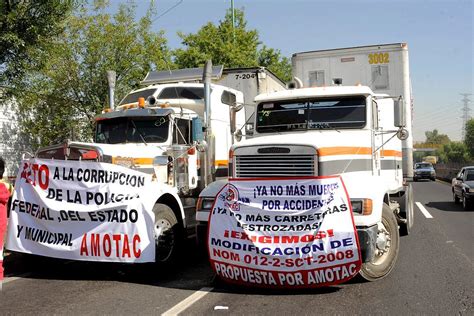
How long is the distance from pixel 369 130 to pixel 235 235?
291 cm

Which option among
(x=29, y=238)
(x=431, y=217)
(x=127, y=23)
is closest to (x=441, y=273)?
Answer: (x=29, y=238)

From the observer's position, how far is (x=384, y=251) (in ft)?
22.7

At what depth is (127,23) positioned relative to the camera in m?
19.4

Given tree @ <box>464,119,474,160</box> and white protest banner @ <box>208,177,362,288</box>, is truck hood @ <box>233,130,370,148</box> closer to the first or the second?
white protest banner @ <box>208,177,362,288</box>

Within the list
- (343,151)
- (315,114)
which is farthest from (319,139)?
(315,114)

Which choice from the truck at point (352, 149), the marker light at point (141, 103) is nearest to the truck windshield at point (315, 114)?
the truck at point (352, 149)

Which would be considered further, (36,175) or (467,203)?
(467,203)

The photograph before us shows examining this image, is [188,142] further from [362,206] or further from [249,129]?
[362,206]

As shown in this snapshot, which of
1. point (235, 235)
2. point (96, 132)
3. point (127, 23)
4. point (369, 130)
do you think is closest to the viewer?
point (235, 235)

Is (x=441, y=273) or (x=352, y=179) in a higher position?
(x=352, y=179)

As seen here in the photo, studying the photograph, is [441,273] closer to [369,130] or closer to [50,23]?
[369,130]

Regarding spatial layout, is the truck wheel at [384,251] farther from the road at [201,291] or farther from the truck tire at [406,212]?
the truck tire at [406,212]

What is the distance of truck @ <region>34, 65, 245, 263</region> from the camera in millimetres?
7535

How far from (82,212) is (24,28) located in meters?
4.17
